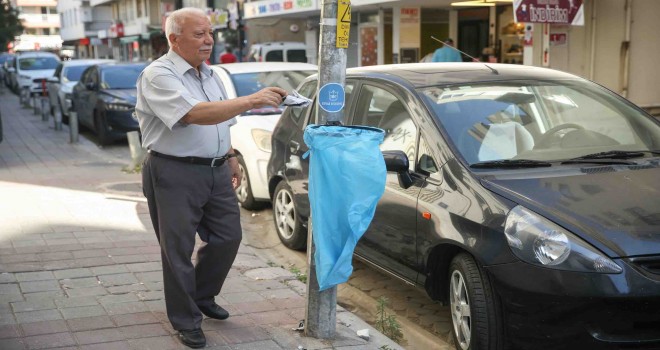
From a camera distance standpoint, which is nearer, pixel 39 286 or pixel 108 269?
pixel 39 286

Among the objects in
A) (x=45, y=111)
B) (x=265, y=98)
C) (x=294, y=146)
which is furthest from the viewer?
(x=45, y=111)

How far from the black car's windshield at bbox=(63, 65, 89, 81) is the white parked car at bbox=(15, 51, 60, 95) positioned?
347 inches

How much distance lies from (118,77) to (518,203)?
41.2 ft

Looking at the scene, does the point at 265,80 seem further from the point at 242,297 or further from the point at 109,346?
the point at 109,346

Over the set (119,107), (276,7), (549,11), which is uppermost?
(276,7)

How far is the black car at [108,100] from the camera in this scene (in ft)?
47.1

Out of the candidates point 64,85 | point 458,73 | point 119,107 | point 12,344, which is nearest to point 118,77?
point 119,107

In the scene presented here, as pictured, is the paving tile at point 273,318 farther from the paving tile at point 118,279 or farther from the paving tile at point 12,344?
the paving tile at point 12,344

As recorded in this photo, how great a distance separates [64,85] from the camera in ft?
62.6

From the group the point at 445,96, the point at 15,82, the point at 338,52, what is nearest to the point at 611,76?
the point at 445,96

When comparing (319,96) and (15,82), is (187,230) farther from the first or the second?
(15,82)

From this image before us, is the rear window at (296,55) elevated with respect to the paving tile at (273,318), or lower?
elevated

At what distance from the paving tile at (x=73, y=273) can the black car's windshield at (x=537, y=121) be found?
8.84 feet

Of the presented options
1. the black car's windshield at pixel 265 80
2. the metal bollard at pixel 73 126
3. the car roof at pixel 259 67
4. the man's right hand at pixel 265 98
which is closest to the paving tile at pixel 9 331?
the man's right hand at pixel 265 98
